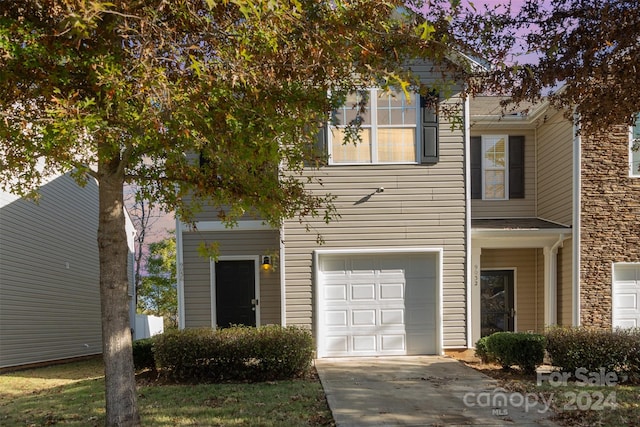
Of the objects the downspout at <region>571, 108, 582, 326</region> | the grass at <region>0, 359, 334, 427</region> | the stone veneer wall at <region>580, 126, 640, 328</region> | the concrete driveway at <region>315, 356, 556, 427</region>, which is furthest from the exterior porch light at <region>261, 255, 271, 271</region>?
the stone veneer wall at <region>580, 126, 640, 328</region>

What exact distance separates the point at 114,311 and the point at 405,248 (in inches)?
254

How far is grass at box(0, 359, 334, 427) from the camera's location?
6730 millimetres

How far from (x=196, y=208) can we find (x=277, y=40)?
8.96 ft

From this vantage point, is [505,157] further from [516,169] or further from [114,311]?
[114,311]

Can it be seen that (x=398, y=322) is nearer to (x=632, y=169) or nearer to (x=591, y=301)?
(x=591, y=301)

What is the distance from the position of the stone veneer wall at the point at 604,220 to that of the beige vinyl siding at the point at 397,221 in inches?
106

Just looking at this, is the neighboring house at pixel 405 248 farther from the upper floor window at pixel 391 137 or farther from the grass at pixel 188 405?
the grass at pixel 188 405

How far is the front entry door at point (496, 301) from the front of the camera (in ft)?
44.4

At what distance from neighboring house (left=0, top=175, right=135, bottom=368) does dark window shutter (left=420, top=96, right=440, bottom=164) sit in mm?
9527

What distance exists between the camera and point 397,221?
11172 millimetres

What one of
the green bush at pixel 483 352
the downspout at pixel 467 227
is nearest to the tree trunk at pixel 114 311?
the green bush at pixel 483 352

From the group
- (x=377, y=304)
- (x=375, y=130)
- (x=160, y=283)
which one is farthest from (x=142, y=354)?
(x=160, y=283)

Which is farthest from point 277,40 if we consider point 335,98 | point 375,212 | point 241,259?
point 241,259

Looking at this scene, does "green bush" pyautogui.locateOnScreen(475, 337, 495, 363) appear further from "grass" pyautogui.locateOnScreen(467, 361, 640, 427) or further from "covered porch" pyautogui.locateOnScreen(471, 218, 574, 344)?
"covered porch" pyautogui.locateOnScreen(471, 218, 574, 344)
